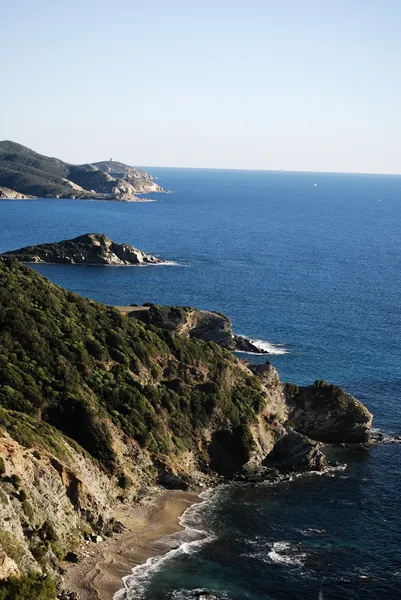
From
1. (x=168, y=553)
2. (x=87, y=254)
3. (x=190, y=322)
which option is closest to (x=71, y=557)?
(x=168, y=553)

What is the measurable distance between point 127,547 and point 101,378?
19.8 metres

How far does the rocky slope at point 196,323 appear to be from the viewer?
11006 cm

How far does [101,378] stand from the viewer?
7469 centimetres

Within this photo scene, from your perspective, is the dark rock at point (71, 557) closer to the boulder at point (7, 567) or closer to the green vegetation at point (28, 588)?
the green vegetation at point (28, 588)

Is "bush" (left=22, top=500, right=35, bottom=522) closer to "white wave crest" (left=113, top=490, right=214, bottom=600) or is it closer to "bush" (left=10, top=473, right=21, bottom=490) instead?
"bush" (left=10, top=473, right=21, bottom=490)

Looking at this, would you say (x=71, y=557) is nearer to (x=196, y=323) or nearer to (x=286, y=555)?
(x=286, y=555)

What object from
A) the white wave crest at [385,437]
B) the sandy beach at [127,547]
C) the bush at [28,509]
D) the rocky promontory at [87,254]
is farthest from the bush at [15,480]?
the rocky promontory at [87,254]

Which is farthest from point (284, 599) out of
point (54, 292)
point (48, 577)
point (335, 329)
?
point (335, 329)

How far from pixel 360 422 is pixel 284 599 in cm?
3325

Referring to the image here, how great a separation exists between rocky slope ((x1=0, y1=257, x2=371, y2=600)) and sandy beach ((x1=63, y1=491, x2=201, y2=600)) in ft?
3.62

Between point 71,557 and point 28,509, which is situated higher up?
point 28,509

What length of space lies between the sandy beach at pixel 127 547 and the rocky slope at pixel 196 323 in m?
44.1

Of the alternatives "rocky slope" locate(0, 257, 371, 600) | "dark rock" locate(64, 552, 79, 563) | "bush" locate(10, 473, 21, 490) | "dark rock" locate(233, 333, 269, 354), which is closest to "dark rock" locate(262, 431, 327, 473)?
"rocky slope" locate(0, 257, 371, 600)

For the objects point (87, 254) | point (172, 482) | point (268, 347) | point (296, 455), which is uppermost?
point (87, 254)
